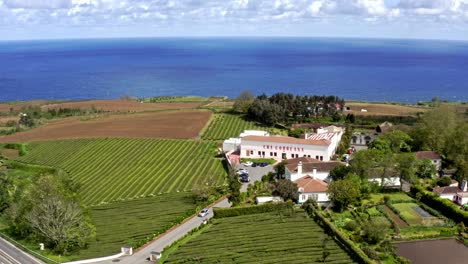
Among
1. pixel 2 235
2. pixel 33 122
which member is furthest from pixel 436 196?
pixel 33 122

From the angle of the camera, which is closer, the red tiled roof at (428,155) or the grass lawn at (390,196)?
the grass lawn at (390,196)

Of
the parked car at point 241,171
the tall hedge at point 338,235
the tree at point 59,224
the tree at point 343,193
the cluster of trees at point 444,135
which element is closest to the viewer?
the tall hedge at point 338,235

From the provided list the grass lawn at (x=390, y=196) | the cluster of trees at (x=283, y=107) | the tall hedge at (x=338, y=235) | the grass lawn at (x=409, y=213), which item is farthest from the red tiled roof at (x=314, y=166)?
the cluster of trees at (x=283, y=107)

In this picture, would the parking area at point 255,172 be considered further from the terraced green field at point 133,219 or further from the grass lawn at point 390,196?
the grass lawn at point 390,196

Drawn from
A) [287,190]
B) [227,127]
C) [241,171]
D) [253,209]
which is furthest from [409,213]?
[227,127]

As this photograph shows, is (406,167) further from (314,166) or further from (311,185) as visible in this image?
(311,185)

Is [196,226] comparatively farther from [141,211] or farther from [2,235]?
[2,235]

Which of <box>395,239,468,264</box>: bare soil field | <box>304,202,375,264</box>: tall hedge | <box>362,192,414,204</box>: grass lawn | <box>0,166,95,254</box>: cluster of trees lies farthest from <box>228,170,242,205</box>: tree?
<box>395,239,468,264</box>: bare soil field
